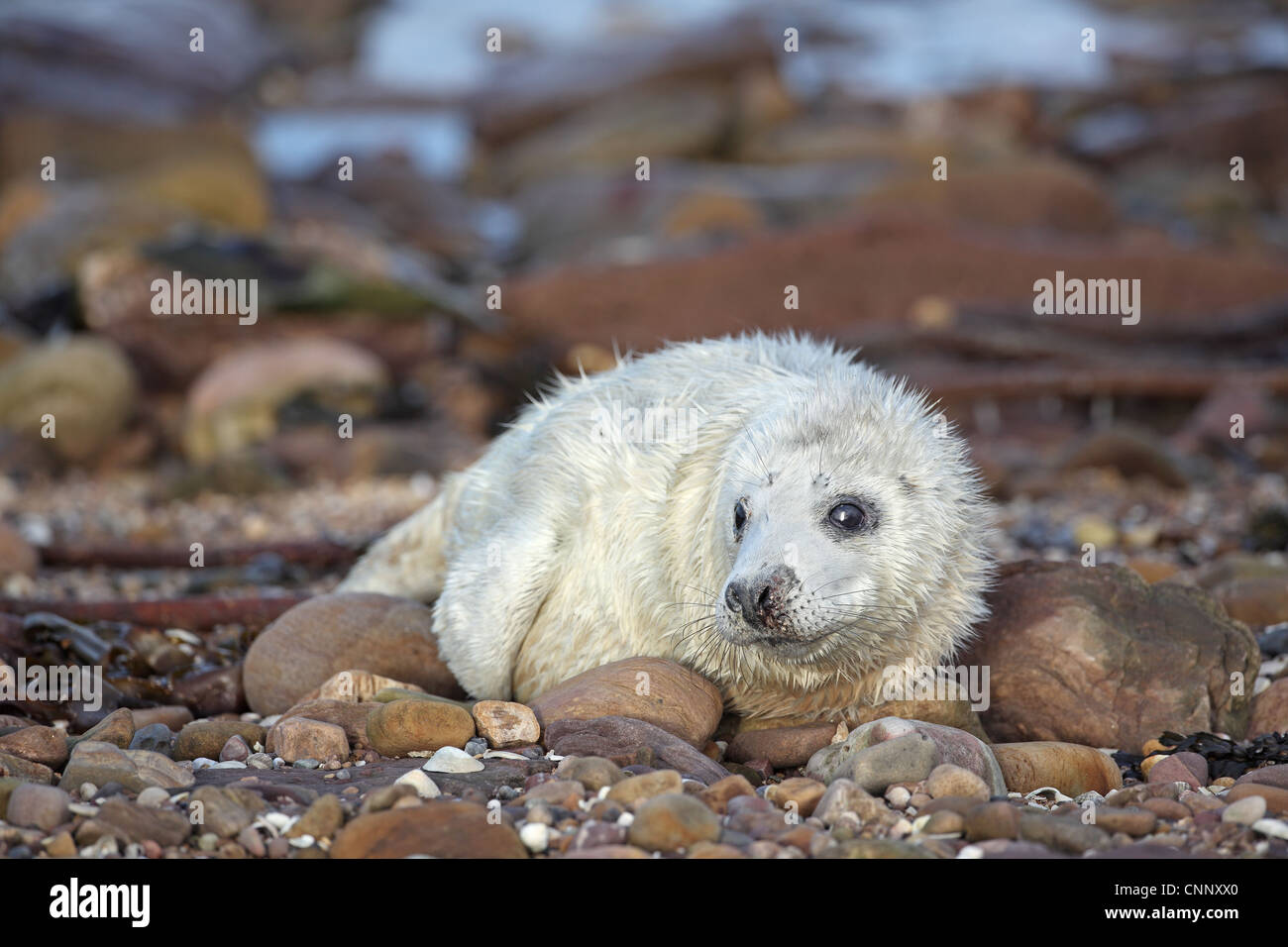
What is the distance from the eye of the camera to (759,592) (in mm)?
3895

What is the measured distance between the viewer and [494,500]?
4977 mm

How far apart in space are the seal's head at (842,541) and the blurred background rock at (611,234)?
212cm

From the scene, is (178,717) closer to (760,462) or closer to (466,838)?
(466,838)

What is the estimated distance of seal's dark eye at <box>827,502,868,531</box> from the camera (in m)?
4.13

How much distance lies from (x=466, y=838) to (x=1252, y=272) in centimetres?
1262

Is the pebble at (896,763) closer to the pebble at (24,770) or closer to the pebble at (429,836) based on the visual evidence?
the pebble at (429,836)

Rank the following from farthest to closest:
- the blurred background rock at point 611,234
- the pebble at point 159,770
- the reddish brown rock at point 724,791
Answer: the blurred background rock at point 611,234 → the pebble at point 159,770 → the reddish brown rock at point 724,791

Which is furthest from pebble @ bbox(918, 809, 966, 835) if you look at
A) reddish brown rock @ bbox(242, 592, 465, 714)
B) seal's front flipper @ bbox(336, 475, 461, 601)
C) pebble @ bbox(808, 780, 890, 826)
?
seal's front flipper @ bbox(336, 475, 461, 601)

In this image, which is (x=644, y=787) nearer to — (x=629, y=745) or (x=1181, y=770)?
(x=629, y=745)

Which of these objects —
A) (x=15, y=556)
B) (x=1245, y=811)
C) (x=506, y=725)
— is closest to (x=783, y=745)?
(x=506, y=725)

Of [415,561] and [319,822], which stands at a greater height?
[415,561]

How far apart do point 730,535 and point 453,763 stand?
1088 mm

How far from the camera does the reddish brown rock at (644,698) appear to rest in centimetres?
417

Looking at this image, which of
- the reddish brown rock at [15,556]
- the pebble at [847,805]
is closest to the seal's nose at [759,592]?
the pebble at [847,805]
